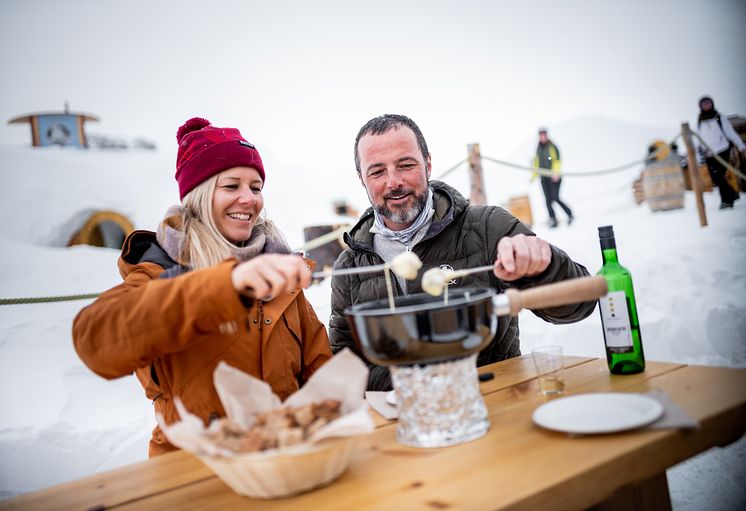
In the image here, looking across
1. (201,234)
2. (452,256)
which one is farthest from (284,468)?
(452,256)

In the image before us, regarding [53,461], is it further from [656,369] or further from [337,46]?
[337,46]

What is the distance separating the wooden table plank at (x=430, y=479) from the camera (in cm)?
77

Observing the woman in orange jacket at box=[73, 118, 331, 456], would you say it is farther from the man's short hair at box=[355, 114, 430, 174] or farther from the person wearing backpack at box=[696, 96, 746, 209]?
the person wearing backpack at box=[696, 96, 746, 209]

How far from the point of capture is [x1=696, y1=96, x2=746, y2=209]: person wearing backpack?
5.86 meters

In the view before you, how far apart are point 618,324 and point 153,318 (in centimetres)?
103

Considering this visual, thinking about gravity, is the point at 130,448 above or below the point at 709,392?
below

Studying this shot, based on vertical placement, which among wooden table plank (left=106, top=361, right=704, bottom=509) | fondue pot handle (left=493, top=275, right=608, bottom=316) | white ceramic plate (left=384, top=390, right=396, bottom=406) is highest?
fondue pot handle (left=493, top=275, right=608, bottom=316)

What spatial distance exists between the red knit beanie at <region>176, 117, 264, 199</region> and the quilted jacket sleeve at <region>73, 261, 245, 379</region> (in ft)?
2.09

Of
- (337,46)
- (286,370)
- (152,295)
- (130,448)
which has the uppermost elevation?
(337,46)

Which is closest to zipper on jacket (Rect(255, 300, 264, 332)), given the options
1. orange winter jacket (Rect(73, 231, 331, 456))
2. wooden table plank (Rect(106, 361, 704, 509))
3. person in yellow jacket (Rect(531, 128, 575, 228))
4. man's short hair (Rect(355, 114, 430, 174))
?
orange winter jacket (Rect(73, 231, 331, 456))

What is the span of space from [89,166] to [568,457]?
6.19 metres

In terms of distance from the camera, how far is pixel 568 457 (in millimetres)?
844

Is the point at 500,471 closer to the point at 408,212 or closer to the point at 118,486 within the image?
the point at 118,486

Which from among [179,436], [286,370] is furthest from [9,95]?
[179,436]
